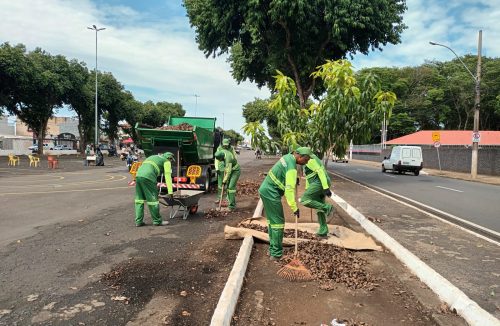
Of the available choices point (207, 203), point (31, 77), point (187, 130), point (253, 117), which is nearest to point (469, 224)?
point (207, 203)

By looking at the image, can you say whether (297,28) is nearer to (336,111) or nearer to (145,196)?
(336,111)

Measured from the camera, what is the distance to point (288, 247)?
22.1 ft

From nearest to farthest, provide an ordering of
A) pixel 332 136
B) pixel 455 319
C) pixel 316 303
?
pixel 455 319
pixel 316 303
pixel 332 136

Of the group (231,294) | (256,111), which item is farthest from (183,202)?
(256,111)

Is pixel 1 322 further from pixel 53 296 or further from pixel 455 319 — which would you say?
pixel 455 319

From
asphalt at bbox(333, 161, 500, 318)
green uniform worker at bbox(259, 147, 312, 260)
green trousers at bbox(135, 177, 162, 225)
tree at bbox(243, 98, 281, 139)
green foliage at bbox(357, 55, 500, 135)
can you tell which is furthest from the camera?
tree at bbox(243, 98, 281, 139)

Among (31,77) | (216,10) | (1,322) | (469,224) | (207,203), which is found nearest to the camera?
(1,322)

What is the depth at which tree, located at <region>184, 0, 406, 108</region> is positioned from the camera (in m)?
18.0

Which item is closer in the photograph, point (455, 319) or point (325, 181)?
point (455, 319)

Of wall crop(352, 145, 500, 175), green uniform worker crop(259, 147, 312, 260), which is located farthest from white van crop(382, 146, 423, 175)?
green uniform worker crop(259, 147, 312, 260)

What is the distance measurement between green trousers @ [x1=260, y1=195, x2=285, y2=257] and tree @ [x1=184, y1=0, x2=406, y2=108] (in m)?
12.9

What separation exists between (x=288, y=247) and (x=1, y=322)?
408 cm

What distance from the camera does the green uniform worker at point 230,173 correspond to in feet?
35.1

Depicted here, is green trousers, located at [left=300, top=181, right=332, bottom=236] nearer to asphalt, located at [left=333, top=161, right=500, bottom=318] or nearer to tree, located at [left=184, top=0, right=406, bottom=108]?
asphalt, located at [left=333, top=161, right=500, bottom=318]
